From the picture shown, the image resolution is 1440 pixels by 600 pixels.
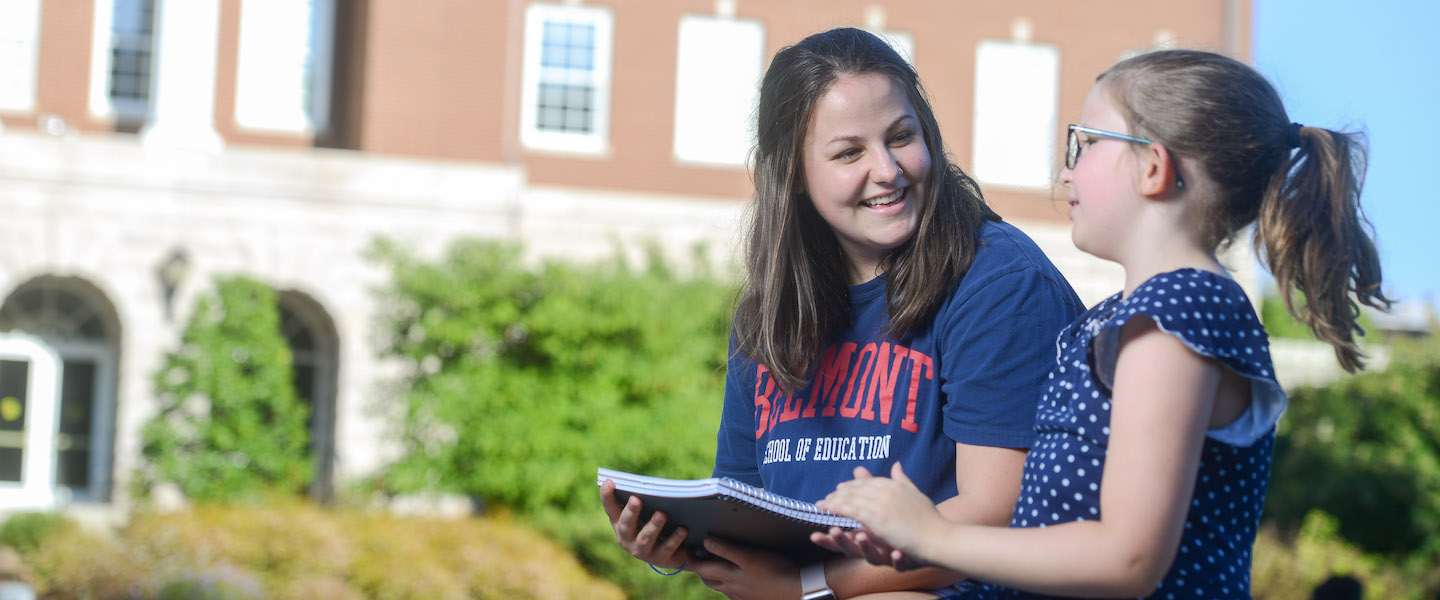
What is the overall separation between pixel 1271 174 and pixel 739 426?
4.32 ft

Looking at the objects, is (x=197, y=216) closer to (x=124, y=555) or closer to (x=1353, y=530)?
(x=124, y=555)

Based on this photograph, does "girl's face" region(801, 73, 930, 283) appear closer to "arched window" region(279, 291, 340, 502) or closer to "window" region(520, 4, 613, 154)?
"arched window" region(279, 291, 340, 502)

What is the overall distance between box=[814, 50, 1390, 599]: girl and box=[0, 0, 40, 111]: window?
16.3 meters

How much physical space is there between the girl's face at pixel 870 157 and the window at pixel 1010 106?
52.1ft

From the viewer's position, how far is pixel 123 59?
1641cm

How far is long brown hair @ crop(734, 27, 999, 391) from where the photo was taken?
2.65 metres

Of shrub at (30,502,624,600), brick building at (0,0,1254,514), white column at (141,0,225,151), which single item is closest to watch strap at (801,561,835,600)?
shrub at (30,502,624,600)

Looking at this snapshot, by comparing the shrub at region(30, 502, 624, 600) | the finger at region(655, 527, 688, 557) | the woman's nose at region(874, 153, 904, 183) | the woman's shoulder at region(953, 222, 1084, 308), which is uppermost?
the woman's nose at region(874, 153, 904, 183)

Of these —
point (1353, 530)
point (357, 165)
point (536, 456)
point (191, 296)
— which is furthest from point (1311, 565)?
point (191, 296)

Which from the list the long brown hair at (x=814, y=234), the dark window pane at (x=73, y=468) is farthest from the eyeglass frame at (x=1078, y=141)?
the dark window pane at (x=73, y=468)

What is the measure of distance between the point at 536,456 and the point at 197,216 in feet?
16.5

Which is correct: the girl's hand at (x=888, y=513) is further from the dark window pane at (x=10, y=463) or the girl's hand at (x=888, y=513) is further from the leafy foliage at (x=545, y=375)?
the dark window pane at (x=10, y=463)

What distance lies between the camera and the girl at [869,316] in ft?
8.01

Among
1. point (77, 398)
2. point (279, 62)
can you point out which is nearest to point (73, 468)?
point (77, 398)
